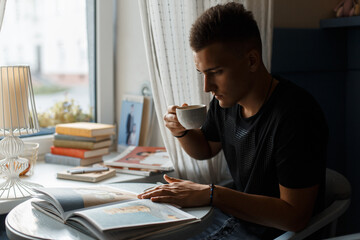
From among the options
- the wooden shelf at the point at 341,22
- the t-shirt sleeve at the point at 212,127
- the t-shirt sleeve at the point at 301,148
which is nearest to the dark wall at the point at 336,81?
the wooden shelf at the point at 341,22

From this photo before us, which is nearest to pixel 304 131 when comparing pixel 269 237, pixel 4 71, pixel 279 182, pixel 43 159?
pixel 279 182

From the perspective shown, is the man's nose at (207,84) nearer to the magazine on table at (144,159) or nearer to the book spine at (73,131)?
the magazine on table at (144,159)

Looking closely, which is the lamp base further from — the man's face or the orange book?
the man's face

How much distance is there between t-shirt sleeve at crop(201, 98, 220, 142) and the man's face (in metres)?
0.28

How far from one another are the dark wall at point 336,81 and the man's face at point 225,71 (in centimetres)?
75

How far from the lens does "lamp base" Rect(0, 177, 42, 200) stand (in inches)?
56.6

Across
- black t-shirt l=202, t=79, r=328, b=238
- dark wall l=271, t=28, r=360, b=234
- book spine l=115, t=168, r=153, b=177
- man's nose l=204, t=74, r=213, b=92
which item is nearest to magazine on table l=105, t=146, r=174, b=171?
book spine l=115, t=168, r=153, b=177

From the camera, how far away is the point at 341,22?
2094 mm

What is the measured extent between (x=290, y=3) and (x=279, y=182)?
1131 millimetres

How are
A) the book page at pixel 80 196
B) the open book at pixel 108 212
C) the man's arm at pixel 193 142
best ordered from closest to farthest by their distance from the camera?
the open book at pixel 108 212, the book page at pixel 80 196, the man's arm at pixel 193 142

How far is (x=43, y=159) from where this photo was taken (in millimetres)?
2035

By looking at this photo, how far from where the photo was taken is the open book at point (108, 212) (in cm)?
102

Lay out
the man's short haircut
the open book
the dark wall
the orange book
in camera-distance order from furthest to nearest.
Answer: the dark wall < the orange book < the man's short haircut < the open book

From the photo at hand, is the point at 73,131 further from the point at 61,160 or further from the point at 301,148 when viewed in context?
the point at 301,148
